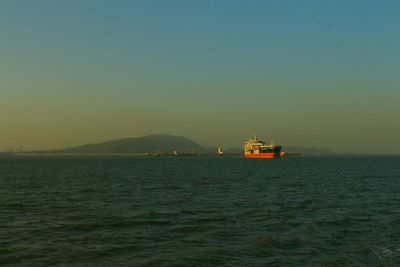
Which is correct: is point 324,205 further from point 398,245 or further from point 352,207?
point 398,245

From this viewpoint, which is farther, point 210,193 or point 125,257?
point 210,193

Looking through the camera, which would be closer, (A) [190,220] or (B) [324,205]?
(A) [190,220]

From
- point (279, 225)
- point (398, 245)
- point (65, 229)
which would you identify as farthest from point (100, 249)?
point (398, 245)

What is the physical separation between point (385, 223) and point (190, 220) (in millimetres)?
10032

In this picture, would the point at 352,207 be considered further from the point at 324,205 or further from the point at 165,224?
the point at 165,224

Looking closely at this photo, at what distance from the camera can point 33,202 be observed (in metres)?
34.0

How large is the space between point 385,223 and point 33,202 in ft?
77.9

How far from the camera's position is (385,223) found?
79.1 ft

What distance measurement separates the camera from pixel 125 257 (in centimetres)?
1636

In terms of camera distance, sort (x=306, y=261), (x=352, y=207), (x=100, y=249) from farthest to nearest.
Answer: (x=352, y=207) → (x=100, y=249) → (x=306, y=261)

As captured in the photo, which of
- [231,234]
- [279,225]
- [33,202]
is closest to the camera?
Answer: [231,234]

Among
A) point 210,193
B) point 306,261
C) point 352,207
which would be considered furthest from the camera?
point 210,193

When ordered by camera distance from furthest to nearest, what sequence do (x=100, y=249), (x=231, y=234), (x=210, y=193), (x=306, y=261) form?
(x=210, y=193), (x=231, y=234), (x=100, y=249), (x=306, y=261)

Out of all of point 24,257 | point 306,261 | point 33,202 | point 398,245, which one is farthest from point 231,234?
point 33,202
